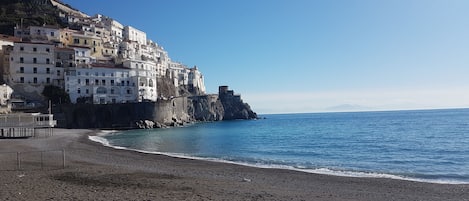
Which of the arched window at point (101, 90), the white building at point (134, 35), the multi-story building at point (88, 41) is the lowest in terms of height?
the arched window at point (101, 90)

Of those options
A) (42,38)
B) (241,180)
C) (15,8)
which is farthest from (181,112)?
(241,180)

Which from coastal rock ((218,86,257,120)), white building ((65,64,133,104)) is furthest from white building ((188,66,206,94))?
white building ((65,64,133,104))

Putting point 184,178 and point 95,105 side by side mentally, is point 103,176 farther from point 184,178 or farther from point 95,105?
point 95,105

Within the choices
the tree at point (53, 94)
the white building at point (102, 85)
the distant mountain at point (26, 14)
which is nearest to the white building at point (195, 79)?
the distant mountain at point (26, 14)

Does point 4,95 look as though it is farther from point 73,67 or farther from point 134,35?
point 134,35

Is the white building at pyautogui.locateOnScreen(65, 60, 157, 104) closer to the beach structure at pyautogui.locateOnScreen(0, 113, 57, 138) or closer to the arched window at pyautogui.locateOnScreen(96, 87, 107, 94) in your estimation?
the arched window at pyautogui.locateOnScreen(96, 87, 107, 94)

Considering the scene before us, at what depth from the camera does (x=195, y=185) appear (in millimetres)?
17578

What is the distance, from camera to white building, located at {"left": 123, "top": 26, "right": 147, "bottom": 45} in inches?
5408

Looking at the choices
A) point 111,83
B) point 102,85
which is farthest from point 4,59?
point 111,83

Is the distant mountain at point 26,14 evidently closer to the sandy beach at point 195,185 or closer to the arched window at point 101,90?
the arched window at point 101,90

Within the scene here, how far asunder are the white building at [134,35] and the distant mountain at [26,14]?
2259 cm

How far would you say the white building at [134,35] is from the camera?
137375 mm

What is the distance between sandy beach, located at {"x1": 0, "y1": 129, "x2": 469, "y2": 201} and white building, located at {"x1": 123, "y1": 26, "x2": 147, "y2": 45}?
386 ft

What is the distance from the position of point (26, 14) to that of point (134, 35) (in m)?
35.2
